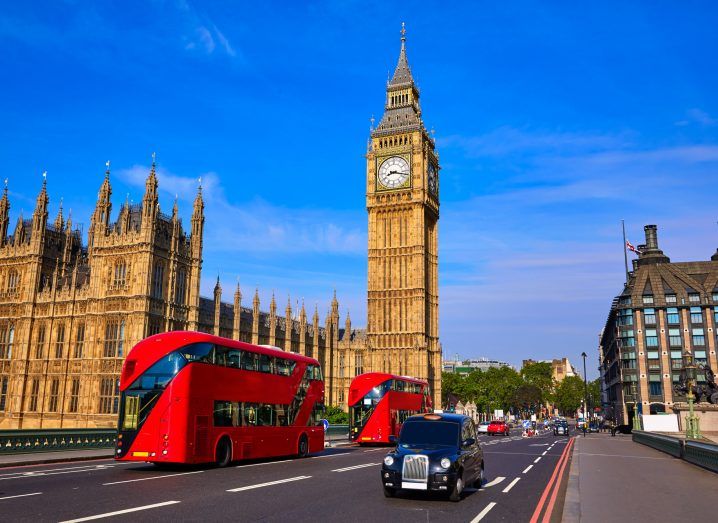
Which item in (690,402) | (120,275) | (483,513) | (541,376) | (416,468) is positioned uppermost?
(120,275)

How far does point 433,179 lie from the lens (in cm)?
9575

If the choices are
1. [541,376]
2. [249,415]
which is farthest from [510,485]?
[541,376]

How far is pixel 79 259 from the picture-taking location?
64.4 m

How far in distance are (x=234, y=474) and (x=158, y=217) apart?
38303mm

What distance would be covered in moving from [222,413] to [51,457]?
362 inches

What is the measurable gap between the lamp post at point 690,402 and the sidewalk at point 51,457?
30062 mm

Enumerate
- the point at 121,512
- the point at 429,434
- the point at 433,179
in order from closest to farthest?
the point at 121,512
the point at 429,434
the point at 433,179

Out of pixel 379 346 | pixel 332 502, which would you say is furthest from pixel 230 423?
pixel 379 346

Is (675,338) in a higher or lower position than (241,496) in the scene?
higher

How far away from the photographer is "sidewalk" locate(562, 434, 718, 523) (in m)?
12.5

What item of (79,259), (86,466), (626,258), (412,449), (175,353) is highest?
(626,258)

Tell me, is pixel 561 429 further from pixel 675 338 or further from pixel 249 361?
pixel 249 361

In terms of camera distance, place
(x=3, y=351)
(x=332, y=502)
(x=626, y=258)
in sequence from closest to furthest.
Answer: (x=332, y=502) < (x=3, y=351) < (x=626, y=258)

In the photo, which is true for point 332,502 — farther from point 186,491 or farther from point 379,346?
point 379,346
